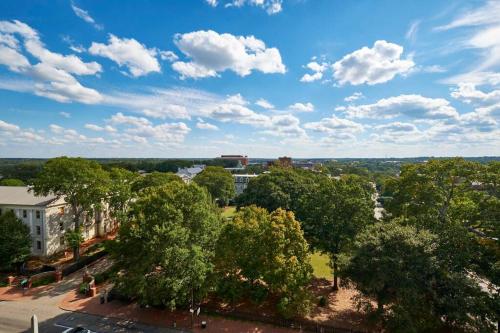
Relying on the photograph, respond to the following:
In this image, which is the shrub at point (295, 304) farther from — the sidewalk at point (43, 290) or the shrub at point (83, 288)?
the sidewalk at point (43, 290)

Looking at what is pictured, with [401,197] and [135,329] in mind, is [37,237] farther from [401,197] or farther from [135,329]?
[401,197]

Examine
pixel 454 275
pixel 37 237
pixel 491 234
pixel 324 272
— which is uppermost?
pixel 491 234

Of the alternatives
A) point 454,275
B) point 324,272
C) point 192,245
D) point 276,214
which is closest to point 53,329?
point 192,245

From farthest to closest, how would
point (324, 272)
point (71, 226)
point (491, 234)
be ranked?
point (71, 226)
point (324, 272)
point (491, 234)

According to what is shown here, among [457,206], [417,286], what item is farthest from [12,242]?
[457,206]

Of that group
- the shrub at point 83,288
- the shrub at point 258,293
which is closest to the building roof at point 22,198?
the shrub at point 83,288

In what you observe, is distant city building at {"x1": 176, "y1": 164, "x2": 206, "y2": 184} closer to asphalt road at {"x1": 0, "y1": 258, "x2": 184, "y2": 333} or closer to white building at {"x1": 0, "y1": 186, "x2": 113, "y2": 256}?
white building at {"x1": 0, "y1": 186, "x2": 113, "y2": 256}
